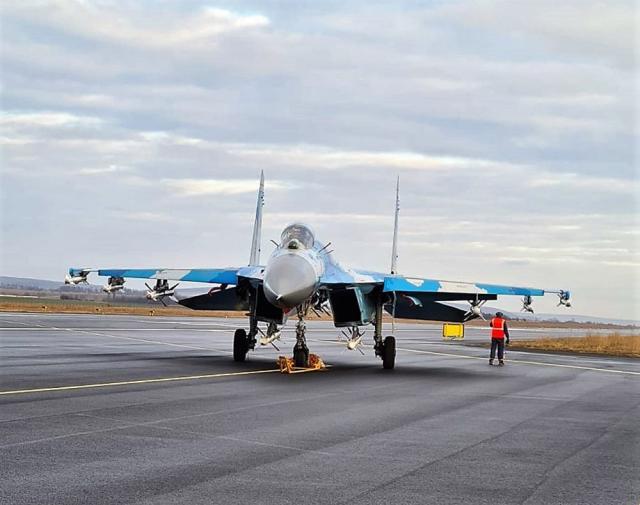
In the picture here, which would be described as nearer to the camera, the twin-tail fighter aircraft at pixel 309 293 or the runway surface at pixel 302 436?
the runway surface at pixel 302 436

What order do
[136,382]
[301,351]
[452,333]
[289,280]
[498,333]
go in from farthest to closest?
[452,333] → [498,333] → [301,351] → [289,280] → [136,382]

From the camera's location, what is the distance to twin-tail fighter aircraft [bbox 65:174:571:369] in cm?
2030

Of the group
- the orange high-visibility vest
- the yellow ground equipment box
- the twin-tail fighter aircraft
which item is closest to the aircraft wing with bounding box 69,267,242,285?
the twin-tail fighter aircraft

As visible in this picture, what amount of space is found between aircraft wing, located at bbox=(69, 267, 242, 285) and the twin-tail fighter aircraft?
3 cm

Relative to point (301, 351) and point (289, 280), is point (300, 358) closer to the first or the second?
point (301, 351)

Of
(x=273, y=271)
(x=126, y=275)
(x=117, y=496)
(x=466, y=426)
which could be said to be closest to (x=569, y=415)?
(x=466, y=426)

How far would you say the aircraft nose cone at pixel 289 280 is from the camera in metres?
19.7

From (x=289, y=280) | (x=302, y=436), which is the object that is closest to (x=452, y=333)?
(x=289, y=280)

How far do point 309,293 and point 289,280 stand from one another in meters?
0.77

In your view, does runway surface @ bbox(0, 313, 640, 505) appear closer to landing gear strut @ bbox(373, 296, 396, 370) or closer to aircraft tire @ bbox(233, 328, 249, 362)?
aircraft tire @ bbox(233, 328, 249, 362)

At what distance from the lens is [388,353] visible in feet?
77.6

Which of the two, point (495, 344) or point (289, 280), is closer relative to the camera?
point (289, 280)

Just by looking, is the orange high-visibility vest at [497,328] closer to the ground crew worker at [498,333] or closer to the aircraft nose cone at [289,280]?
the ground crew worker at [498,333]

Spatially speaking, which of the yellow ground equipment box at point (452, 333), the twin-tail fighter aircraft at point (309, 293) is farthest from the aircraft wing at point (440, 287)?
the yellow ground equipment box at point (452, 333)
